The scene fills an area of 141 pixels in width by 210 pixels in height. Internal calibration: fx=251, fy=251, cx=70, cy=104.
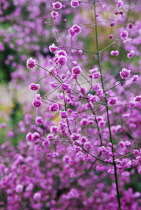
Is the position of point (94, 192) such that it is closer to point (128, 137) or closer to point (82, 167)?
point (82, 167)

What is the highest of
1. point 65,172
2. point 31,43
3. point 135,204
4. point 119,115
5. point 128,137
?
point 31,43

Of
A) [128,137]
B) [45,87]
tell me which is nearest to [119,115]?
[128,137]

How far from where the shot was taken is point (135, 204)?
343 cm

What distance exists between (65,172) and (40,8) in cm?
468

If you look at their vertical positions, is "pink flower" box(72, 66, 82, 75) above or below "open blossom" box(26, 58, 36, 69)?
below

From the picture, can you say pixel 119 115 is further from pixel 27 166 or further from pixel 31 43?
pixel 31 43

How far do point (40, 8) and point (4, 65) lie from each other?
1.82 metres

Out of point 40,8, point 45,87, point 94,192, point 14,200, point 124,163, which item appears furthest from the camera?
point 40,8

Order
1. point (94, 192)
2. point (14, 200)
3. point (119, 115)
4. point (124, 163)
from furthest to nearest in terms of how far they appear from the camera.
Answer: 1. point (119, 115)
2. point (94, 192)
3. point (14, 200)
4. point (124, 163)

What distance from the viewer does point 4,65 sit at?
6988mm

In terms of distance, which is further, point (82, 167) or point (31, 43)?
point (31, 43)

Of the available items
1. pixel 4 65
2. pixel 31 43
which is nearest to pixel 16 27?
pixel 31 43

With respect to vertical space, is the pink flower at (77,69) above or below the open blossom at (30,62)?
below

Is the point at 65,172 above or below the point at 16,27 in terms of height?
below
